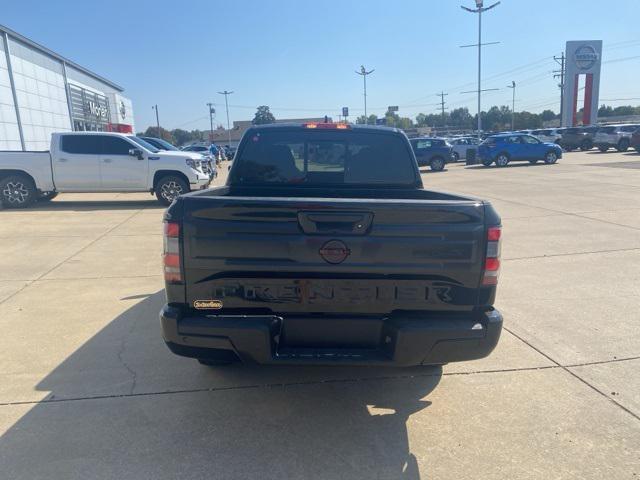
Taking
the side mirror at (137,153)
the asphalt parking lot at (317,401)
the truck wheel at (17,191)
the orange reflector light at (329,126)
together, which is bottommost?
the asphalt parking lot at (317,401)

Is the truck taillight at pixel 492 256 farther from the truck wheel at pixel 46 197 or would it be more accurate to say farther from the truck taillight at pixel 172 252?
the truck wheel at pixel 46 197

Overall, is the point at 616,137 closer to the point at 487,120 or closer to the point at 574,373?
the point at 574,373

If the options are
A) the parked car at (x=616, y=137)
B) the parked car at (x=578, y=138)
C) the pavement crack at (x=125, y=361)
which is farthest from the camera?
the parked car at (x=578, y=138)

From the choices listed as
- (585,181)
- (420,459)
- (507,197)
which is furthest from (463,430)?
(585,181)

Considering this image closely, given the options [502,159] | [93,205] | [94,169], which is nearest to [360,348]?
[94,169]

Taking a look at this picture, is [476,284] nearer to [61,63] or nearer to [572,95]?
[61,63]

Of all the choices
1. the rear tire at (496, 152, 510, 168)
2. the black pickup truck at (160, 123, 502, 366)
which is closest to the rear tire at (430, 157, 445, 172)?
the rear tire at (496, 152, 510, 168)

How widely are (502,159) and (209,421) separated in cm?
2751

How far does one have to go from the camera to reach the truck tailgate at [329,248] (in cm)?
294

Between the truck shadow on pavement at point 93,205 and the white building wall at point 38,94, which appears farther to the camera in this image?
the white building wall at point 38,94

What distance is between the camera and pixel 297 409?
351 cm

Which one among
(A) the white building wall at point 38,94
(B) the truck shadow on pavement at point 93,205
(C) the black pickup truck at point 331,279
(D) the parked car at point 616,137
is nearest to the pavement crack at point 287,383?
(C) the black pickup truck at point 331,279

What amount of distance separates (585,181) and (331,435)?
57.3 ft

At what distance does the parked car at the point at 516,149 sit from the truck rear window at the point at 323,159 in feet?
82.2
